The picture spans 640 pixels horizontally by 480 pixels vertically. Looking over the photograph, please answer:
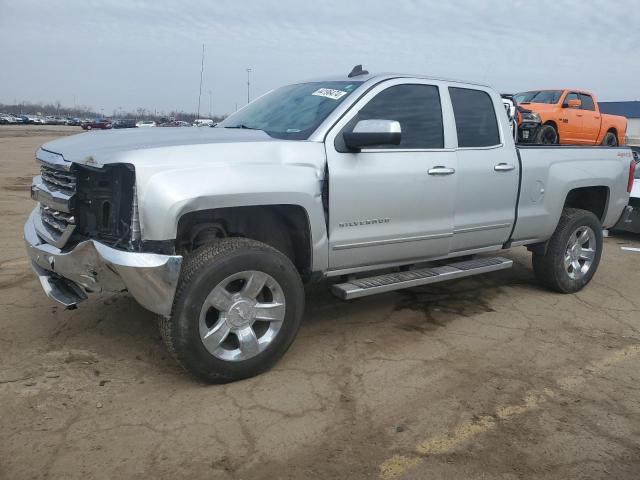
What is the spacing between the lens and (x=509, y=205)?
15.9ft

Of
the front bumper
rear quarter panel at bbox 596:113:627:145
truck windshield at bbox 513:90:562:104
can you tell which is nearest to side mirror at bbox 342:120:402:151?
the front bumper

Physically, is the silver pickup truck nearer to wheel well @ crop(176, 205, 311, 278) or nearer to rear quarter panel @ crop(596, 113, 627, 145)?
wheel well @ crop(176, 205, 311, 278)

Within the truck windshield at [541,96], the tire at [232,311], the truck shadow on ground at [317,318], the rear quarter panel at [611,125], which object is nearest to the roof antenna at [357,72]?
the tire at [232,311]

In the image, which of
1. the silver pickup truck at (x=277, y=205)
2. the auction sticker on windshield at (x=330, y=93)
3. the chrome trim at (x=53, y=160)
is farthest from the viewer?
the auction sticker on windshield at (x=330, y=93)

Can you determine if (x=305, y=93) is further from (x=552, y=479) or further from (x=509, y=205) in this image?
(x=552, y=479)

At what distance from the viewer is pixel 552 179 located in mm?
5148

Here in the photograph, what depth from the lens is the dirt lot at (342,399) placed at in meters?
2.66

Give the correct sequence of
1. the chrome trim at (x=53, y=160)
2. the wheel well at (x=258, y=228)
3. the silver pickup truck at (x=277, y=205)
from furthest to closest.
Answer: the wheel well at (x=258, y=228) < the chrome trim at (x=53, y=160) < the silver pickup truck at (x=277, y=205)

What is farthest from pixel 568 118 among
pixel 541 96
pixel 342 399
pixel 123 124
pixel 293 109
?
pixel 123 124

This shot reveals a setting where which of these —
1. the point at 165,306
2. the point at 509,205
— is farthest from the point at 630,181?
the point at 165,306

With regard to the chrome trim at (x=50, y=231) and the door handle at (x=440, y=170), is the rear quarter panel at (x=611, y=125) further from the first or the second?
the chrome trim at (x=50, y=231)

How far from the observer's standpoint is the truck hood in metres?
3.08

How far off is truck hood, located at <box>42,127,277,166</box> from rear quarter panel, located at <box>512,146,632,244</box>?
2.56m

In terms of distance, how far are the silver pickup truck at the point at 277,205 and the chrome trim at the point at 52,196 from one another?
14 millimetres
